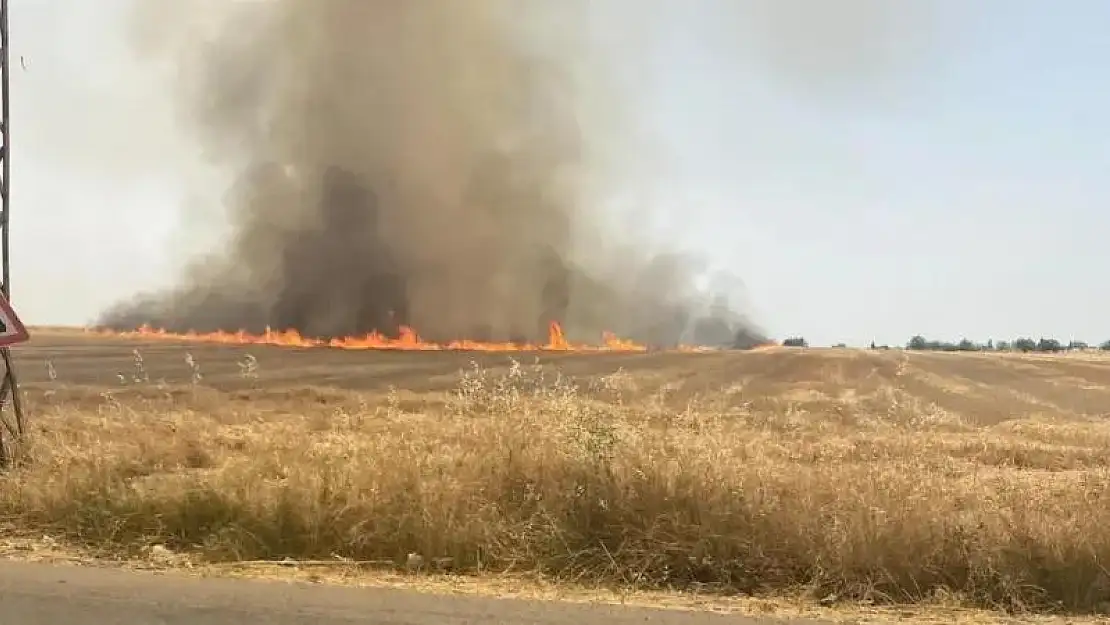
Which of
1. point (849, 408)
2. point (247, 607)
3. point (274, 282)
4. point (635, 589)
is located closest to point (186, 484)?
point (247, 607)

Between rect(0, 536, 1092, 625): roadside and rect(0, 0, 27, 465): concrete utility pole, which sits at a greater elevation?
rect(0, 0, 27, 465): concrete utility pole

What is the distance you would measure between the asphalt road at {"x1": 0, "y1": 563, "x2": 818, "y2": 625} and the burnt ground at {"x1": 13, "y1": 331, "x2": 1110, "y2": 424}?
520 inches

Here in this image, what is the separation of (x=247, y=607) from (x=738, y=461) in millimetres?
4013

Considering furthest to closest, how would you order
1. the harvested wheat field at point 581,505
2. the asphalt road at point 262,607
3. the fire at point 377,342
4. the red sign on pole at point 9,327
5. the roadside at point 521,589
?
1. the fire at point 377,342
2. the red sign on pole at point 9,327
3. the harvested wheat field at point 581,505
4. the roadside at point 521,589
5. the asphalt road at point 262,607

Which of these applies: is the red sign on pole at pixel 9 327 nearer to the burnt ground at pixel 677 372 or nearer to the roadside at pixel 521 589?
the roadside at pixel 521 589

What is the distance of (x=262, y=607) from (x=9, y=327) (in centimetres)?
486

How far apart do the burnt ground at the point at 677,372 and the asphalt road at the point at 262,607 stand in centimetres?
1321

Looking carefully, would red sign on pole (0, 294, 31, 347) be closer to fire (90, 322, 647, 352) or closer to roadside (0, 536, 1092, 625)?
roadside (0, 536, 1092, 625)

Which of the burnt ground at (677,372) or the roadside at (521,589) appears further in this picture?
the burnt ground at (677,372)

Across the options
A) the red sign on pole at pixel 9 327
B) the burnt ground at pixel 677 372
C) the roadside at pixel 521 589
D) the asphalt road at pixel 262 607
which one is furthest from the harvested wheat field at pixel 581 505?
the burnt ground at pixel 677 372

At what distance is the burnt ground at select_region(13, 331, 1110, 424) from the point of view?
936 inches

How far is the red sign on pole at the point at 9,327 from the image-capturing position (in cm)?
809

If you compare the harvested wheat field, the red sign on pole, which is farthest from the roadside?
the red sign on pole

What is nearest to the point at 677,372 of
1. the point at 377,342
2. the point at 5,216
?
the point at 377,342
